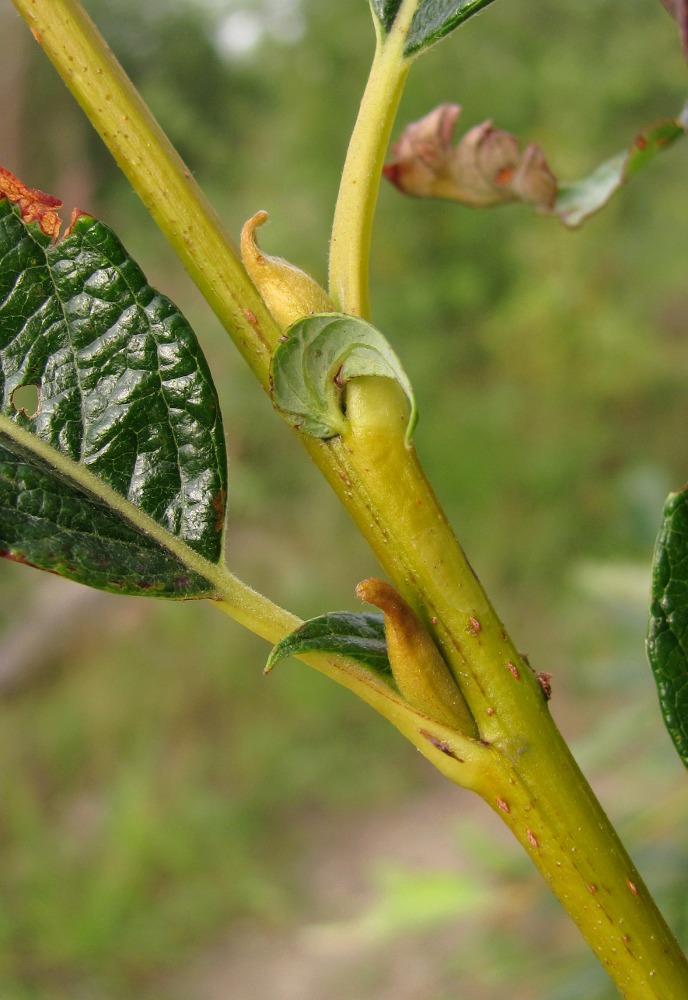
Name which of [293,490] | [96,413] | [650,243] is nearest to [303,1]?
[650,243]

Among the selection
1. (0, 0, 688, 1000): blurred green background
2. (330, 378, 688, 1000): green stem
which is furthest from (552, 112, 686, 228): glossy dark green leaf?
(0, 0, 688, 1000): blurred green background

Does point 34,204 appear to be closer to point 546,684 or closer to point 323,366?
point 323,366

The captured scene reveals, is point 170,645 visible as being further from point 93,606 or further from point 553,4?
point 553,4

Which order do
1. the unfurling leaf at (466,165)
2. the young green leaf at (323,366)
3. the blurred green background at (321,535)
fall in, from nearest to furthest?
the young green leaf at (323,366) < the unfurling leaf at (466,165) < the blurred green background at (321,535)

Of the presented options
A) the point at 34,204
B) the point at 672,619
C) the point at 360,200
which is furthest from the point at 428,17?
the point at 672,619

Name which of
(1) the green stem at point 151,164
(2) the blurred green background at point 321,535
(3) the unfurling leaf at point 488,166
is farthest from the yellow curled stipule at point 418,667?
(2) the blurred green background at point 321,535

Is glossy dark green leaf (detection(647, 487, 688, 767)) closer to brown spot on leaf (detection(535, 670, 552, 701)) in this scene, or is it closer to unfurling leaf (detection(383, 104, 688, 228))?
brown spot on leaf (detection(535, 670, 552, 701))

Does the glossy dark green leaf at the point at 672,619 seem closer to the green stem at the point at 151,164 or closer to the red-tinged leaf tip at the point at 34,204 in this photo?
the green stem at the point at 151,164
